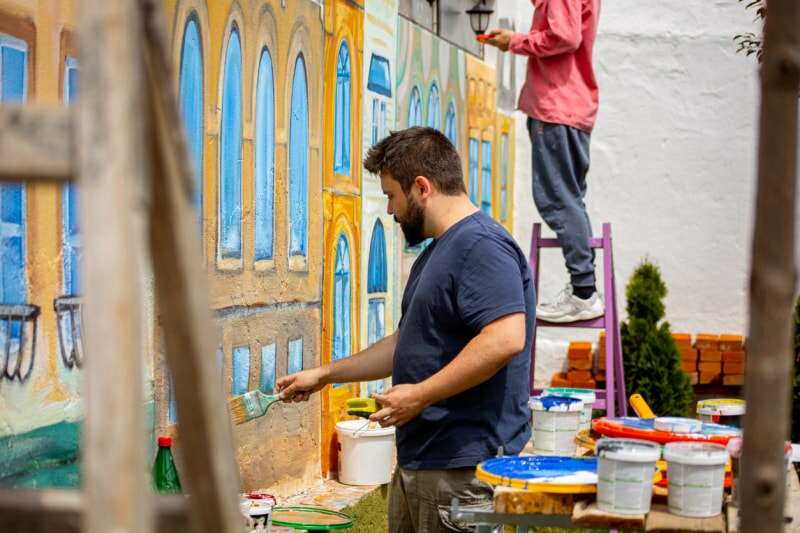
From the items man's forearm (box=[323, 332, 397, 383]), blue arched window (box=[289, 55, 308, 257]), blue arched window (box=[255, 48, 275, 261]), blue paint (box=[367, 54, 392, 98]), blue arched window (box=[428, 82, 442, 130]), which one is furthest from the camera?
blue arched window (box=[428, 82, 442, 130])

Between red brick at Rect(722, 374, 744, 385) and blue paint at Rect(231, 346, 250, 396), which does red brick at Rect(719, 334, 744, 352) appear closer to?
red brick at Rect(722, 374, 744, 385)

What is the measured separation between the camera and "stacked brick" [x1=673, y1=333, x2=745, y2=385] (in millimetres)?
11398

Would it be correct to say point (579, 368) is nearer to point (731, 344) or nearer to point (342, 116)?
point (731, 344)

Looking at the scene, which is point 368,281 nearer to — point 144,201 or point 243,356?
point 243,356

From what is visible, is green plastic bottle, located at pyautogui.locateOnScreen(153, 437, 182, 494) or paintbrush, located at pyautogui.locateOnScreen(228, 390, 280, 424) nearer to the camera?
paintbrush, located at pyautogui.locateOnScreen(228, 390, 280, 424)

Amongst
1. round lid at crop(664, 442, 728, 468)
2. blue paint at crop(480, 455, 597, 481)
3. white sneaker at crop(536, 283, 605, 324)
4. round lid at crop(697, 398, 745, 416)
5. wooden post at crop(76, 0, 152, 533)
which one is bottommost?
blue paint at crop(480, 455, 597, 481)

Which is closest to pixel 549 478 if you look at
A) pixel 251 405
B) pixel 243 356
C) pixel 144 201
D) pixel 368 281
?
pixel 251 405

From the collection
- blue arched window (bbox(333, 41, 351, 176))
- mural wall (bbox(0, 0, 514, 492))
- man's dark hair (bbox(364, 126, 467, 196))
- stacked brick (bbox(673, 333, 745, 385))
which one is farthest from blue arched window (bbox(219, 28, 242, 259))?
stacked brick (bbox(673, 333, 745, 385))

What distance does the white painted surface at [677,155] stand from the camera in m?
12.3

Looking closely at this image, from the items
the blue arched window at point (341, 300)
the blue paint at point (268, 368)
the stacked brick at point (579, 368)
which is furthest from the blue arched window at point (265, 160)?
the stacked brick at point (579, 368)

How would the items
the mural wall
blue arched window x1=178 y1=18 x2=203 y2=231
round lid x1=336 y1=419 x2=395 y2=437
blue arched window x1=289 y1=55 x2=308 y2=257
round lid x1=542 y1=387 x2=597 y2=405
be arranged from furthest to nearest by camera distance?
round lid x1=336 y1=419 x2=395 y2=437
blue arched window x1=289 y1=55 x2=308 y2=257
blue arched window x1=178 y1=18 x2=203 y2=231
round lid x1=542 y1=387 x2=597 y2=405
the mural wall

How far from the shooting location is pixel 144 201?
155 cm

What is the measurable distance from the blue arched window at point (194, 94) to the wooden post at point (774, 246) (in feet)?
13.5

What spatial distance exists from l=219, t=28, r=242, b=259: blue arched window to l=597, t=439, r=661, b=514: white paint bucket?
10.3ft
